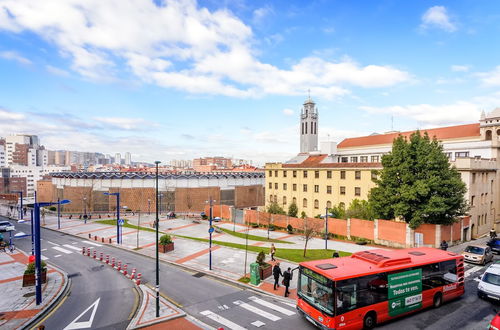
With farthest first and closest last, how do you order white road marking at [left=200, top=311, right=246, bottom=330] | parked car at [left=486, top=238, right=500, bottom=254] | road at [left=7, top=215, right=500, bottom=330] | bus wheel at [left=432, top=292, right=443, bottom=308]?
parked car at [left=486, top=238, right=500, bottom=254] → bus wheel at [left=432, top=292, right=443, bottom=308] → road at [left=7, top=215, right=500, bottom=330] → white road marking at [left=200, top=311, right=246, bottom=330]

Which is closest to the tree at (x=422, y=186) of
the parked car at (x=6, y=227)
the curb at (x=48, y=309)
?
the curb at (x=48, y=309)

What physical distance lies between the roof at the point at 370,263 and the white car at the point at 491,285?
250cm

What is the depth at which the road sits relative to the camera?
45.6 ft

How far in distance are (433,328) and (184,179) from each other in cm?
6116

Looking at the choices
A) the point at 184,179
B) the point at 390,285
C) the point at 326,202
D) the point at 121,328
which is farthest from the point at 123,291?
the point at 184,179

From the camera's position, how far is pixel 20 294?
18.0 meters

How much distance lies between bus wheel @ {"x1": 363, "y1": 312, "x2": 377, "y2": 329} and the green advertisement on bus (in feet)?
3.26

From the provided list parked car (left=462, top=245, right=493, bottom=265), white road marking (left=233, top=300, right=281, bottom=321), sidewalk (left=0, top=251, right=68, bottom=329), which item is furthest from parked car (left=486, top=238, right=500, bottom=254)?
sidewalk (left=0, top=251, right=68, bottom=329)

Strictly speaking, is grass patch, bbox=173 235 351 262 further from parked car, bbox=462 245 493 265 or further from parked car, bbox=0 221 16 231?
parked car, bbox=0 221 16 231

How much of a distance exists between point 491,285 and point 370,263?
319 inches

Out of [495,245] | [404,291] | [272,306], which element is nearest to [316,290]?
[272,306]

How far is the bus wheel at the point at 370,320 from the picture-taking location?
42.6 ft

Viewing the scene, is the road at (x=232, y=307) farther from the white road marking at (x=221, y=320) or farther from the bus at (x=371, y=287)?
the bus at (x=371, y=287)

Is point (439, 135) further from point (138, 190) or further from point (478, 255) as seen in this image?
point (138, 190)
